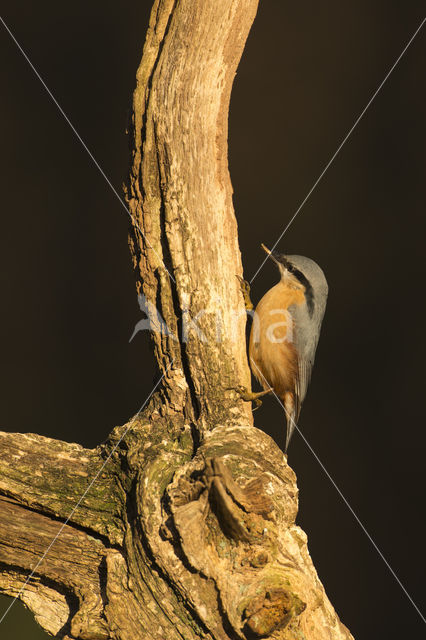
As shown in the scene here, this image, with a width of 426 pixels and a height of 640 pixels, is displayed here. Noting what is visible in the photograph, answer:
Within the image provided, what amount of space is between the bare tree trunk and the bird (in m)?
0.33

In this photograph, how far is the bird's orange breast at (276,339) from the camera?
209cm

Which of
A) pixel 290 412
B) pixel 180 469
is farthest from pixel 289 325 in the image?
pixel 180 469

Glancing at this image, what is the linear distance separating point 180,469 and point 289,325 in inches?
32.2

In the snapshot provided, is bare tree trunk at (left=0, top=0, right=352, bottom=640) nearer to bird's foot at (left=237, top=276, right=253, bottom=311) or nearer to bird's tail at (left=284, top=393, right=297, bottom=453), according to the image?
bird's foot at (left=237, top=276, right=253, bottom=311)

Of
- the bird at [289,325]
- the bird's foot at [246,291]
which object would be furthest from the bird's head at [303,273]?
the bird's foot at [246,291]

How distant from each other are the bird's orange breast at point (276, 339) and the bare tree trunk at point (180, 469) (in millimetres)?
307

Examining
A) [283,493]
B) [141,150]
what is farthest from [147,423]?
[141,150]

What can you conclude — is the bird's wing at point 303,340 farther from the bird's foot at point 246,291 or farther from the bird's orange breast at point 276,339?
the bird's foot at point 246,291

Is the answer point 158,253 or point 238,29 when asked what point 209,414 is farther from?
point 238,29

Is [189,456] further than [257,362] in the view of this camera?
No

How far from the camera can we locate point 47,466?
5.39 feet

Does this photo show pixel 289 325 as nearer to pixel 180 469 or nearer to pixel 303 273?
pixel 303 273

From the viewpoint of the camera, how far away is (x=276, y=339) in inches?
83.7

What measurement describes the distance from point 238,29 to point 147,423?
0.99 m
